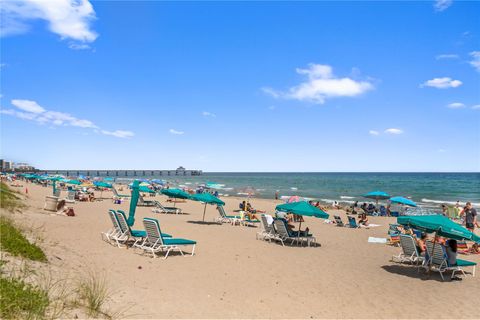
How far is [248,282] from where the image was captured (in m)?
7.02

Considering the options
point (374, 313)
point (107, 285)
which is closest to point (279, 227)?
point (374, 313)

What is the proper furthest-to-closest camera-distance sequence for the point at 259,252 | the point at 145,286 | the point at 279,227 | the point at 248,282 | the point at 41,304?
the point at 279,227, the point at 259,252, the point at 248,282, the point at 145,286, the point at 41,304

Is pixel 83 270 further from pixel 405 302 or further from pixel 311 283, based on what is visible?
pixel 405 302

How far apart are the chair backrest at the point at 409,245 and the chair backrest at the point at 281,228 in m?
3.72

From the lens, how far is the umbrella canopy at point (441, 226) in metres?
7.55

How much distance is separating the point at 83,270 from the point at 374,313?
5042 millimetres

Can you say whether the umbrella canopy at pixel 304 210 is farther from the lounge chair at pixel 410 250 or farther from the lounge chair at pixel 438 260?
the lounge chair at pixel 438 260

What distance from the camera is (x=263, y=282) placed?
23.2 ft

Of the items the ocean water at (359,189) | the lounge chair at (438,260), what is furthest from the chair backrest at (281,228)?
the ocean water at (359,189)

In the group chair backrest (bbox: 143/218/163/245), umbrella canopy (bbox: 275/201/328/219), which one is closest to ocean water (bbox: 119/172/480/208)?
umbrella canopy (bbox: 275/201/328/219)

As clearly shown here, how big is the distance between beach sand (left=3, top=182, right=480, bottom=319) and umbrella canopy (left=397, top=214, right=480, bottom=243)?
A: 113 cm

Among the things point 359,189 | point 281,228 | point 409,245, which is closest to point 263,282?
point 409,245

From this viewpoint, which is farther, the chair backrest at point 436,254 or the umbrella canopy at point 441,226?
the chair backrest at point 436,254

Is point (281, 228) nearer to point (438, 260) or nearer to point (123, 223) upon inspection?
point (438, 260)
